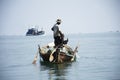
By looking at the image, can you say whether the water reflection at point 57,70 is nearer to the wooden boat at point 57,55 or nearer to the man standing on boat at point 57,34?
the wooden boat at point 57,55

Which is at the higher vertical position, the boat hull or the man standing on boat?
the man standing on boat

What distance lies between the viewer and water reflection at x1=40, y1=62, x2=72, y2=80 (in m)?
19.9

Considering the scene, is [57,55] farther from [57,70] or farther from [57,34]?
[57,70]

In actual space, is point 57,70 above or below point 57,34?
below

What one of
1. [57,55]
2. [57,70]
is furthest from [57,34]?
[57,70]

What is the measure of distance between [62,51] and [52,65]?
129 cm

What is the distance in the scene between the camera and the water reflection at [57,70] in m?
19.9

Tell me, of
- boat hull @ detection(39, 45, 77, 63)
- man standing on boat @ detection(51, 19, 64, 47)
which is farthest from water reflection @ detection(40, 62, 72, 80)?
man standing on boat @ detection(51, 19, 64, 47)

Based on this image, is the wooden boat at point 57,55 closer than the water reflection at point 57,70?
No

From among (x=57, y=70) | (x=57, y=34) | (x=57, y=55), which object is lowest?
(x=57, y=70)

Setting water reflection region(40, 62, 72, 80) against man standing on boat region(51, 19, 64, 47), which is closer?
water reflection region(40, 62, 72, 80)

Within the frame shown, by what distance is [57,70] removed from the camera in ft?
75.6

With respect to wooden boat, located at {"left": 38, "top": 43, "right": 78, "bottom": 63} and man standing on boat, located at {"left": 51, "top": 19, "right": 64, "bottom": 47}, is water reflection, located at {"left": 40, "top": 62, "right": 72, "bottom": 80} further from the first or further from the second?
man standing on boat, located at {"left": 51, "top": 19, "right": 64, "bottom": 47}


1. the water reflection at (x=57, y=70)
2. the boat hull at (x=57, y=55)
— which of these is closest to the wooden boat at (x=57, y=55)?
the boat hull at (x=57, y=55)
